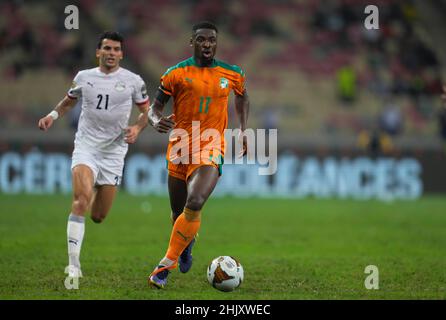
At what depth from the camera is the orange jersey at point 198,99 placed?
27.3 feet

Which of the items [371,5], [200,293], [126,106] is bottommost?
[200,293]

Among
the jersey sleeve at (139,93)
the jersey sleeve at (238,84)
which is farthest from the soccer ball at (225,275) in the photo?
the jersey sleeve at (139,93)

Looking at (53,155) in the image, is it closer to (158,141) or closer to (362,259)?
(158,141)

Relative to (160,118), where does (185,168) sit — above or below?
below

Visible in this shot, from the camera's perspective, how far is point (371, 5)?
94.2 ft

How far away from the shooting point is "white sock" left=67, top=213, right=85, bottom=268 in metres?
8.66

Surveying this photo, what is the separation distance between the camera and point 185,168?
8.45 meters

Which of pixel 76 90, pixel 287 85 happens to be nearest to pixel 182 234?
pixel 76 90

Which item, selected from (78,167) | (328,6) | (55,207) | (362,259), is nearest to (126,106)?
(78,167)

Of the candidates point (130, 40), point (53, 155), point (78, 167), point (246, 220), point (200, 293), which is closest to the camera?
point (200, 293)

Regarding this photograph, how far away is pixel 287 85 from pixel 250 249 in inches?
676

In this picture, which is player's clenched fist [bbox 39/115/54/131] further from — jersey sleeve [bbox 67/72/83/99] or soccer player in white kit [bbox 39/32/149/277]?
jersey sleeve [bbox 67/72/83/99]

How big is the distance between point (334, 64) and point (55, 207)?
13702mm

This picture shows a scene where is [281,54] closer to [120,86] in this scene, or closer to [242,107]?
[120,86]
